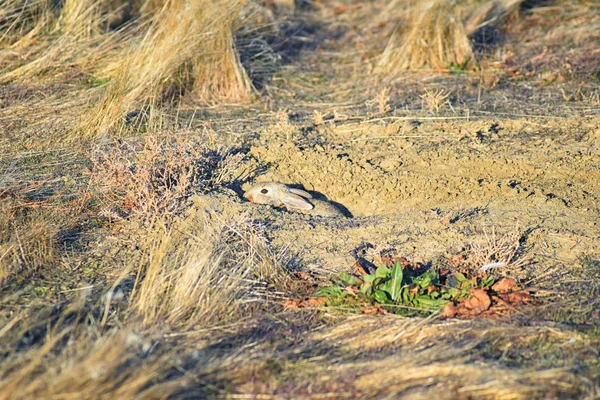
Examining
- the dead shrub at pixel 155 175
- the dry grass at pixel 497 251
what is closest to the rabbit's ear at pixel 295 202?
the dead shrub at pixel 155 175

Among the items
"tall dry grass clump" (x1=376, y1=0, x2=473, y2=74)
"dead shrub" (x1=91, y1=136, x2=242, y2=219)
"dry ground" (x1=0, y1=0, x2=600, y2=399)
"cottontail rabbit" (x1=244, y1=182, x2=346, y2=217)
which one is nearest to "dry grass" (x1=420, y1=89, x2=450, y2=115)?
"dry ground" (x1=0, y1=0, x2=600, y2=399)

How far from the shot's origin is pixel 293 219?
17.0ft

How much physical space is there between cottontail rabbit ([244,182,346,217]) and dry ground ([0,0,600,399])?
0.49 ft

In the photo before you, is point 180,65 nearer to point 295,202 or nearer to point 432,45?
point 295,202

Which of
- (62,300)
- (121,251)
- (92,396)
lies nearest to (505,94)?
(121,251)

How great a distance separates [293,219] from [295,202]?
384 millimetres

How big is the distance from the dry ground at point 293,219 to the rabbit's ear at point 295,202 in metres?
0.31

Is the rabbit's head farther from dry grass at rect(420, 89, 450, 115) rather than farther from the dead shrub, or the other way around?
dry grass at rect(420, 89, 450, 115)

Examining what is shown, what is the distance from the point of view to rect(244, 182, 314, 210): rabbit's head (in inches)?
217

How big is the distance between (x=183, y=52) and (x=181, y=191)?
194 cm

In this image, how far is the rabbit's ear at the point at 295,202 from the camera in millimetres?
5500

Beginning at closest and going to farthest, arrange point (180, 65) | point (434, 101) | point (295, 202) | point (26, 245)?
point (26, 245) < point (295, 202) < point (434, 101) < point (180, 65)

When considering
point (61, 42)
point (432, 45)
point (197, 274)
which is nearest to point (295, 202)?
point (197, 274)

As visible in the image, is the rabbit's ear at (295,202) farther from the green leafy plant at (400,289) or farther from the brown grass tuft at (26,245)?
the brown grass tuft at (26,245)
